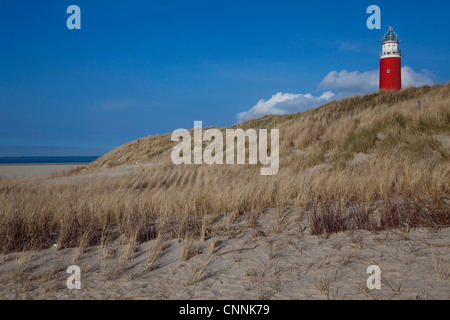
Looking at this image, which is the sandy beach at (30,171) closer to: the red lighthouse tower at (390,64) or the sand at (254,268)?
the sand at (254,268)

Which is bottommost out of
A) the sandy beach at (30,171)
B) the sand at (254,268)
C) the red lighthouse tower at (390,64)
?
the sand at (254,268)

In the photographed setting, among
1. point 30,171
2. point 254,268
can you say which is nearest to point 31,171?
point 30,171

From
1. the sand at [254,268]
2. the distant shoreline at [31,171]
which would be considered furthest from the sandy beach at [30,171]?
the sand at [254,268]

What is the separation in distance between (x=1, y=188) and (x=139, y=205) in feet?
25.2

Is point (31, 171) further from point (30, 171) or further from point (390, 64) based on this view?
point (390, 64)

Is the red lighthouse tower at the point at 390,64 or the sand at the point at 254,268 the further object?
the red lighthouse tower at the point at 390,64

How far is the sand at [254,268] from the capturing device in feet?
9.67

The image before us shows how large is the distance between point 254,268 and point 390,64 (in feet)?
115

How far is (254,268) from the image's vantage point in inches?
136

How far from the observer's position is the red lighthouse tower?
32.1 m

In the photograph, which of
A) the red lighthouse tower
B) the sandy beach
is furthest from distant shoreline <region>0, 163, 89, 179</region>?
the red lighthouse tower

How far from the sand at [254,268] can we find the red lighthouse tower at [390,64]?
3232 centimetres

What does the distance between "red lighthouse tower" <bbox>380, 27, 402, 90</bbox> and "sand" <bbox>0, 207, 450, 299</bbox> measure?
32.3 meters
